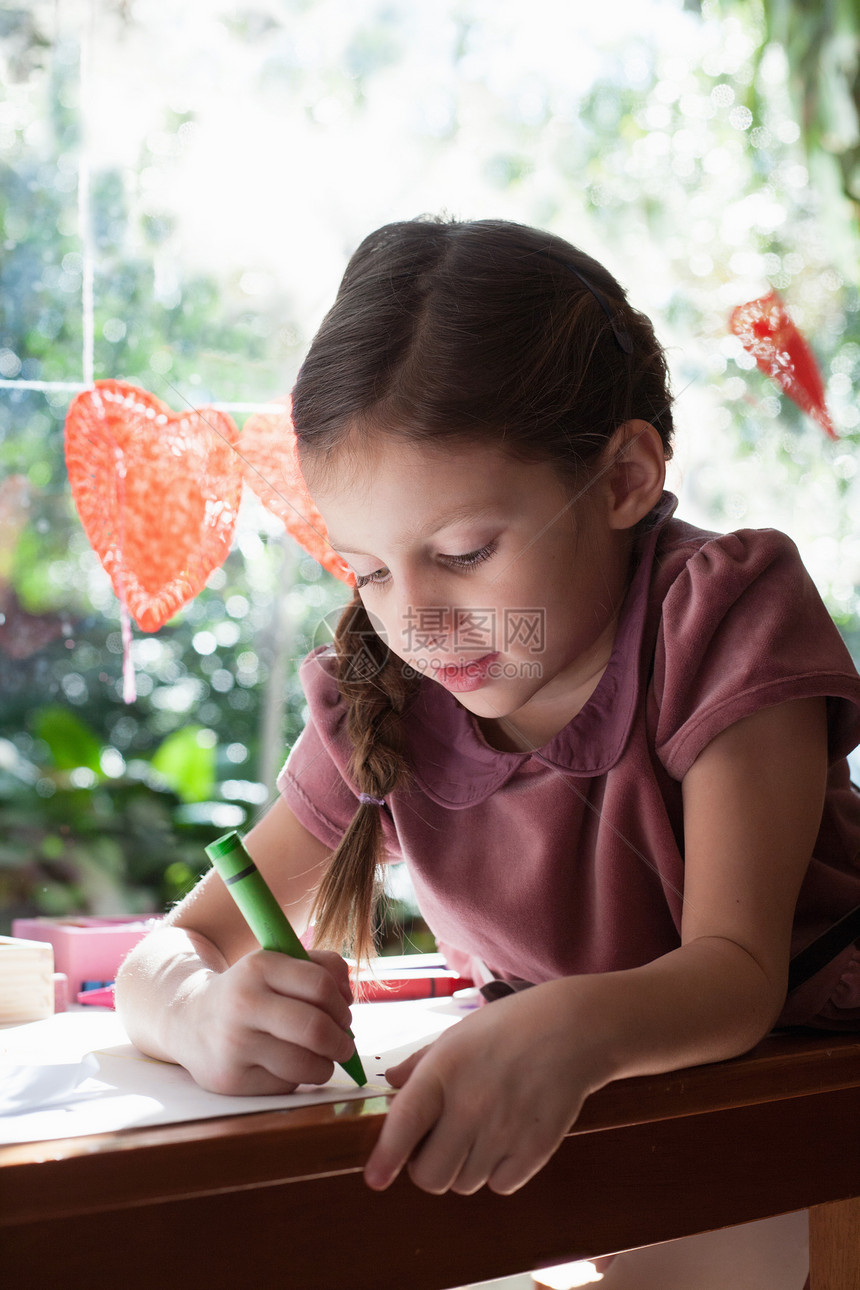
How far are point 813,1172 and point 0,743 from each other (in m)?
0.88

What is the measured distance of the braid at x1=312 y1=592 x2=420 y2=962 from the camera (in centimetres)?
66

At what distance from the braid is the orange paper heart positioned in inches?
8.9

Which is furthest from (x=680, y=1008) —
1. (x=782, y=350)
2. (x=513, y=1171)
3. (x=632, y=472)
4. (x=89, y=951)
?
(x=782, y=350)

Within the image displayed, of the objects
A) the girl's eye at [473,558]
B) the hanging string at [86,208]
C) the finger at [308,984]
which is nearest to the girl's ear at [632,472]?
the girl's eye at [473,558]

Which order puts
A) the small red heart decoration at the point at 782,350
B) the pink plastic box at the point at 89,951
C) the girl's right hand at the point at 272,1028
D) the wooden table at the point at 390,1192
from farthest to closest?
the small red heart decoration at the point at 782,350 < the pink plastic box at the point at 89,951 < the girl's right hand at the point at 272,1028 < the wooden table at the point at 390,1192

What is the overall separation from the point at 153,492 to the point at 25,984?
1.38ft

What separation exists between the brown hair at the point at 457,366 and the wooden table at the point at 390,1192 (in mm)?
286

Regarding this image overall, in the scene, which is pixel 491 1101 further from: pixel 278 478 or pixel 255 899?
pixel 278 478

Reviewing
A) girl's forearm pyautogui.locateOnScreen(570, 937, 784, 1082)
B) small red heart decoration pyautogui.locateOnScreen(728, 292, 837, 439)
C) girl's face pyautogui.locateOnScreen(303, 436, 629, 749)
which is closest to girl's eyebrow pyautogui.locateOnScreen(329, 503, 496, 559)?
girl's face pyautogui.locateOnScreen(303, 436, 629, 749)

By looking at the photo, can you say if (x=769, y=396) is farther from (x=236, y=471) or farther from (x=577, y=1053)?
(x=577, y=1053)

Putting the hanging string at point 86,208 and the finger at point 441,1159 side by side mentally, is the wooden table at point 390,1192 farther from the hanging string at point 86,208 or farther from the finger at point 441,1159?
the hanging string at point 86,208

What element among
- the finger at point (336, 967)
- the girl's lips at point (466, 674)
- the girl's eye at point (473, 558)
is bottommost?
the finger at point (336, 967)

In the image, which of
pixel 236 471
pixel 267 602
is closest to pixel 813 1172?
pixel 236 471

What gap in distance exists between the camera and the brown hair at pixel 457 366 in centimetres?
58
